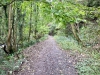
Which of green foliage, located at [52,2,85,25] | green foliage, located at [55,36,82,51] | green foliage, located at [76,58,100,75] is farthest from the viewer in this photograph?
green foliage, located at [55,36,82,51]

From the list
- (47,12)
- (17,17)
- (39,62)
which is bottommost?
(39,62)

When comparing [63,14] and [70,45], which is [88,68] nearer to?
[63,14]

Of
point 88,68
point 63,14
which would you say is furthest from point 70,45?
point 63,14

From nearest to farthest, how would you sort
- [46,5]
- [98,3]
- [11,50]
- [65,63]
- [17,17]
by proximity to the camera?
[46,5]
[65,63]
[11,50]
[17,17]
[98,3]

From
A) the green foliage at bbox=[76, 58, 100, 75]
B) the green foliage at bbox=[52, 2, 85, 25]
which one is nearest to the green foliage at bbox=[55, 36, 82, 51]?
the green foliage at bbox=[76, 58, 100, 75]

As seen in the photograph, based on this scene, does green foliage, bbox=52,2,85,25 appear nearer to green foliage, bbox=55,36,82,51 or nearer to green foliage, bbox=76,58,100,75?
green foliage, bbox=76,58,100,75

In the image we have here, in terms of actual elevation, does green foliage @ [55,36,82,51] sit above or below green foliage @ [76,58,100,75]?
below

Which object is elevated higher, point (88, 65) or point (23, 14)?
point (23, 14)

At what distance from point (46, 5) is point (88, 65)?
6.39 m

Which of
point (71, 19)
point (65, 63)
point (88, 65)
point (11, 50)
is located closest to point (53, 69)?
point (65, 63)

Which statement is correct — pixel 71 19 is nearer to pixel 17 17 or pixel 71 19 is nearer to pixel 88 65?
pixel 88 65

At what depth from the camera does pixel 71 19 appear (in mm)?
3311

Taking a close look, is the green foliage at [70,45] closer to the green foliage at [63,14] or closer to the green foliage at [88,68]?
the green foliage at [88,68]

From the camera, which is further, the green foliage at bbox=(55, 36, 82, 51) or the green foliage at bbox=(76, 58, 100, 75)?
the green foliage at bbox=(55, 36, 82, 51)
